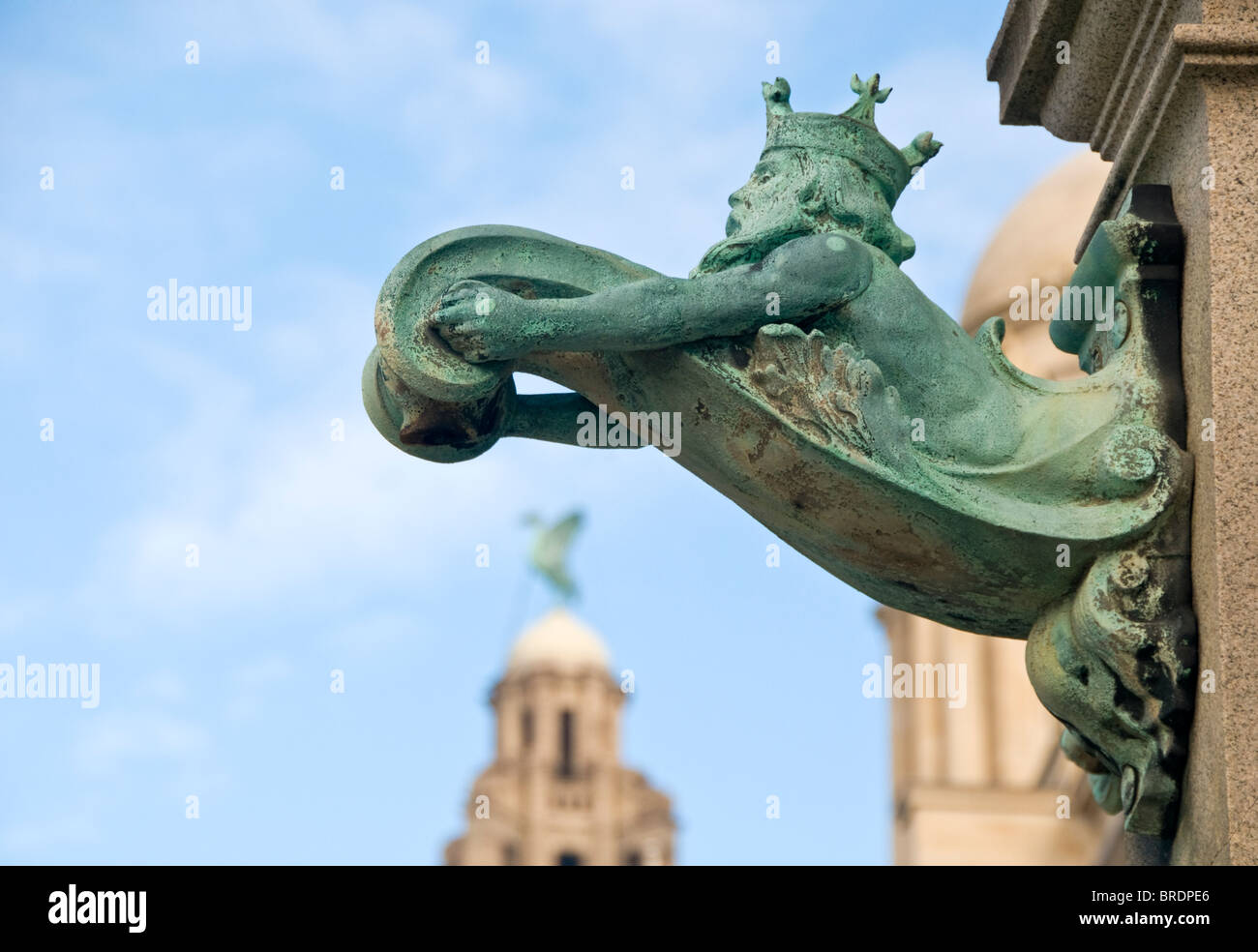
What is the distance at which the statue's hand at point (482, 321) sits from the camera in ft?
20.0

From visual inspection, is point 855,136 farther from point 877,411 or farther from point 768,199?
point 877,411

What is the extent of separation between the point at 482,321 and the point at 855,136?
1.11 meters

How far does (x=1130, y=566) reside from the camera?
20.1 feet

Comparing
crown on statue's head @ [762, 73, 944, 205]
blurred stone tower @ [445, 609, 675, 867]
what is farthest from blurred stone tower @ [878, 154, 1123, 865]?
blurred stone tower @ [445, 609, 675, 867]

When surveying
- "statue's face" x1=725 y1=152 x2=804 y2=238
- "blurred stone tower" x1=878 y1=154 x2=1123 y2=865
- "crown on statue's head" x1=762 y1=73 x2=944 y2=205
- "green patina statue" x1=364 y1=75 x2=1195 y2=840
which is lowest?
"green patina statue" x1=364 y1=75 x2=1195 y2=840

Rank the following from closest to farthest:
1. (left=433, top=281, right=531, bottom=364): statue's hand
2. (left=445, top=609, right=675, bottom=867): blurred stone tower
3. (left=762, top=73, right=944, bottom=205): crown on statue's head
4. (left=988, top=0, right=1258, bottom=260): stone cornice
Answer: (left=433, top=281, right=531, bottom=364): statue's hand, (left=988, top=0, right=1258, bottom=260): stone cornice, (left=762, top=73, right=944, bottom=205): crown on statue's head, (left=445, top=609, right=675, bottom=867): blurred stone tower

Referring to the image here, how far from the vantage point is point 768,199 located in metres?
6.46

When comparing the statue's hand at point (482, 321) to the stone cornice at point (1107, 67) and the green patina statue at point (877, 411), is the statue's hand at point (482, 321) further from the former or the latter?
the stone cornice at point (1107, 67)

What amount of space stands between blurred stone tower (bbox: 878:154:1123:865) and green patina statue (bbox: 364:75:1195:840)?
27.7 m

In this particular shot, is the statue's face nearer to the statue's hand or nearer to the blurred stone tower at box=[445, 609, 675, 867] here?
the statue's hand

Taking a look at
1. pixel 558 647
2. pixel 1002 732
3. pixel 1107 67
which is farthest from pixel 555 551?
pixel 1107 67

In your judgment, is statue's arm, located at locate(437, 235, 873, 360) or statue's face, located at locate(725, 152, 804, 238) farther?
statue's face, located at locate(725, 152, 804, 238)

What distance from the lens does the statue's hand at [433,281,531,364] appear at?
6094 millimetres
